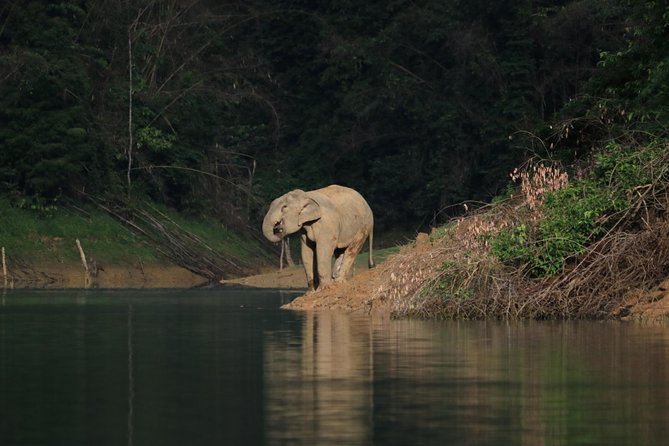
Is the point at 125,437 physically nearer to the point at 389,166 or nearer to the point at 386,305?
the point at 386,305

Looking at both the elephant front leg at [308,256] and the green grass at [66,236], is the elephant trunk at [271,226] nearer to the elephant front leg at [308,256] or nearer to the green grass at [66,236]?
the elephant front leg at [308,256]

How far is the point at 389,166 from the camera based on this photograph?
62.3 m

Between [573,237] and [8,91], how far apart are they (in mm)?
28086

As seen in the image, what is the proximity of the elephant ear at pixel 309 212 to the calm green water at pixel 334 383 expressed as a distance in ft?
25.0

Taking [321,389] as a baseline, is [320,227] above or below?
above

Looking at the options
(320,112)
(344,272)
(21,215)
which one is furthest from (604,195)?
(320,112)

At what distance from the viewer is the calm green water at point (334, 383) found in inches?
421

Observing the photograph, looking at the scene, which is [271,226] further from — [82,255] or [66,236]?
[66,236]

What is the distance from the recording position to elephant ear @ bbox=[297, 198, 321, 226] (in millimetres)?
30719

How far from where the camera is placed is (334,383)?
544 inches

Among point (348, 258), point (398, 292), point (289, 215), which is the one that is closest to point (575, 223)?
point (398, 292)

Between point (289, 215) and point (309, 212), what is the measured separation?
0.45 m

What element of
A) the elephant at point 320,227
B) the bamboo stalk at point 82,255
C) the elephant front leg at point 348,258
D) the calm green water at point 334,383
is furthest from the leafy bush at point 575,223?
the bamboo stalk at point 82,255

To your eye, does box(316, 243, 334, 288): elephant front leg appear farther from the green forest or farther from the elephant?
the green forest
